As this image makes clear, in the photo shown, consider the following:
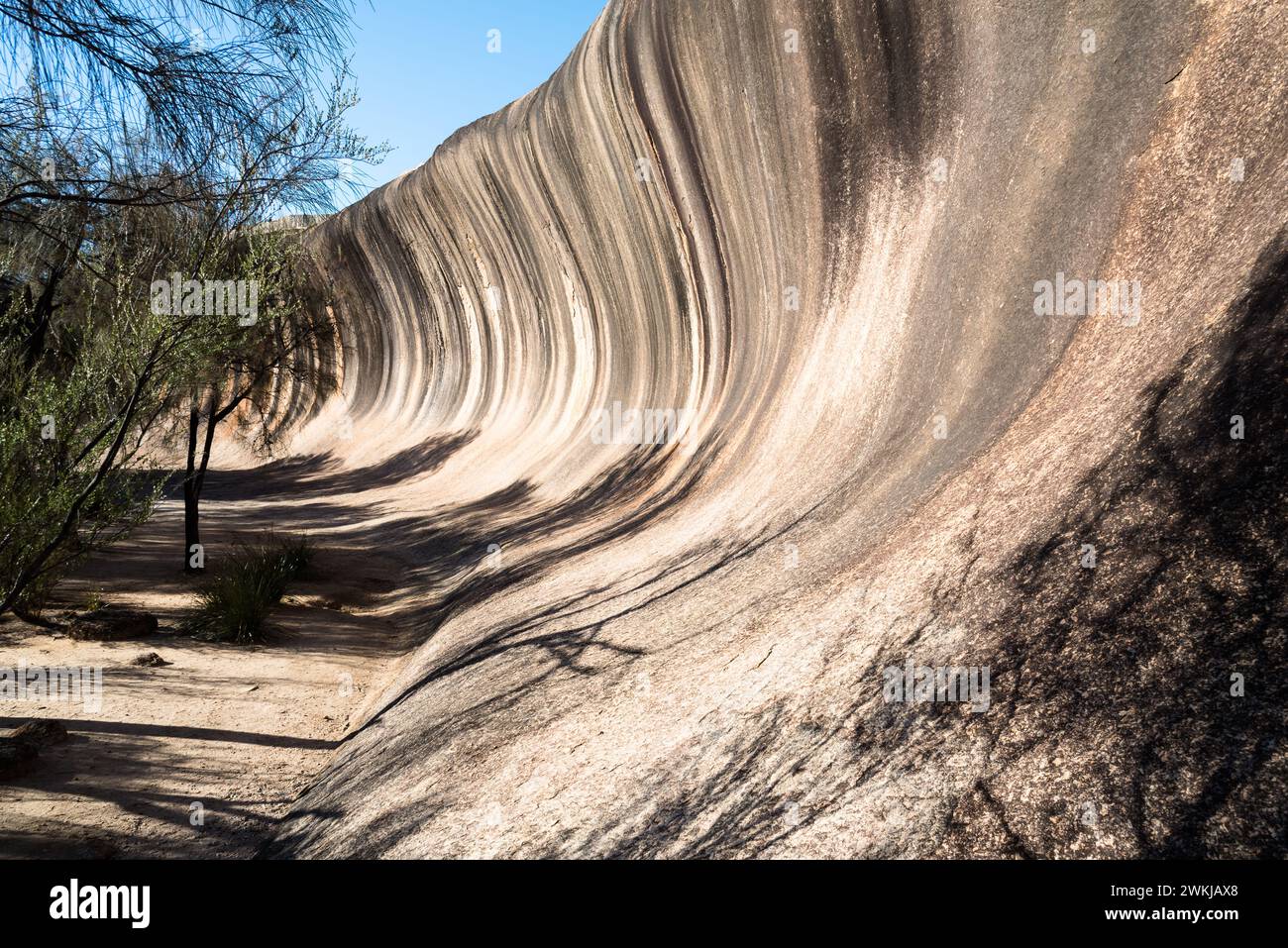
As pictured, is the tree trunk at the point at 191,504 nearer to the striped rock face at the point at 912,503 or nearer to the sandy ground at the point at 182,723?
the sandy ground at the point at 182,723

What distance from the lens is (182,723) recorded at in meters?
5.93

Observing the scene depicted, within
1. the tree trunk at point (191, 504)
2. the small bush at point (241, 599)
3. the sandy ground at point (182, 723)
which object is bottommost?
the sandy ground at point (182, 723)

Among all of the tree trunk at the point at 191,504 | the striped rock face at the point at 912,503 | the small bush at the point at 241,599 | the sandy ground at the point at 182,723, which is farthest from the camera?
the tree trunk at the point at 191,504

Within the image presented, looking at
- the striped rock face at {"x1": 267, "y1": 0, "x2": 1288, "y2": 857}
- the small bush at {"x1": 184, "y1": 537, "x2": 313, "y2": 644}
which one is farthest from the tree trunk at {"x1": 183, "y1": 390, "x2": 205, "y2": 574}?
the striped rock face at {"x1": 267, "y1": 0, "x2": 1288, "y2": 857}

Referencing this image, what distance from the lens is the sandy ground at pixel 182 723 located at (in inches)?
179

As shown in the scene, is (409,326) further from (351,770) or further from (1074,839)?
(1074,839)

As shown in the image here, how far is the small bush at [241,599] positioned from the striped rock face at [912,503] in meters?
1.13

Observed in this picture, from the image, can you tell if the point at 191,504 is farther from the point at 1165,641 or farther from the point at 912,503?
the point at 1165,641

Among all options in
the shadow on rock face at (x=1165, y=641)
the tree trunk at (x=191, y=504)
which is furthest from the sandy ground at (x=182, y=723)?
the shadow on rock face at (x=1165, y=641)

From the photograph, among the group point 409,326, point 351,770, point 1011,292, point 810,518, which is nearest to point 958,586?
point 810,518

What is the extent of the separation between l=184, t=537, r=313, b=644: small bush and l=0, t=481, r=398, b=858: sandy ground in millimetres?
156

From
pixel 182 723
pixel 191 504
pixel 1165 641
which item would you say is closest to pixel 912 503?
pixel 1165 641

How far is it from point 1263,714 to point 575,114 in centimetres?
1144

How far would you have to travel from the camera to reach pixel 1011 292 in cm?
550
